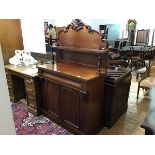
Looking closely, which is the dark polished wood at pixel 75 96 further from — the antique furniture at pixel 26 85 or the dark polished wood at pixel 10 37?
the dark polished wood at pixel 10 37

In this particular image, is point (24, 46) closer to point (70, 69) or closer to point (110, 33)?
point (70, 69)

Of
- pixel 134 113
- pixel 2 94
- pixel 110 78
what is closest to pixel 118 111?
pixel 134 113

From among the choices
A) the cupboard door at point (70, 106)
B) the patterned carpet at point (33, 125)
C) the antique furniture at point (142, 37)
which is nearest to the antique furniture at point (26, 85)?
the patterned carpet at point (33, 125)

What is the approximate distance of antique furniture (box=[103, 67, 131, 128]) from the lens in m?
2.10

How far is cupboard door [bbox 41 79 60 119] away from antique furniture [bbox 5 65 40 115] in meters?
0.13

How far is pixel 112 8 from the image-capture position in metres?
0.32

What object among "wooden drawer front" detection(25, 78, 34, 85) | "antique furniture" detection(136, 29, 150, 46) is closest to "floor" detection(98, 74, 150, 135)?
"wooden drawer front" detection(25, 78, 34, 85)

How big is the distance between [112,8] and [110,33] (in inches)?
250

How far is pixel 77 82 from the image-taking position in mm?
1849

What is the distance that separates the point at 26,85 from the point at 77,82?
1.10m

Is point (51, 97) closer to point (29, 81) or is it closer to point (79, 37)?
point (29, 81)

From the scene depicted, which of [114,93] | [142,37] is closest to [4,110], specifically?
[114,93]

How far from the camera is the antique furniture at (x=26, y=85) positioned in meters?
2.46
